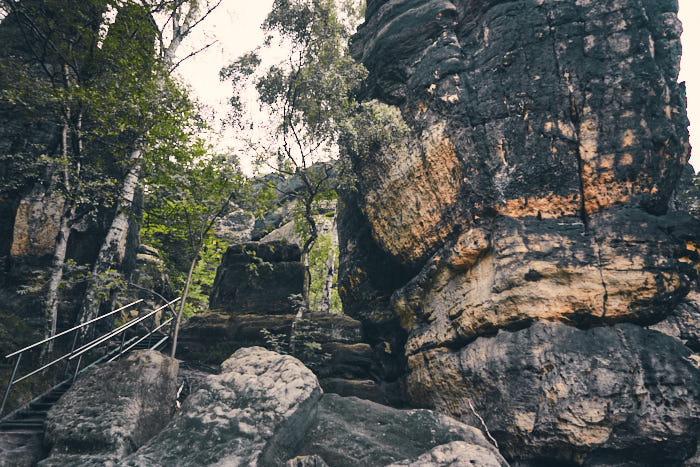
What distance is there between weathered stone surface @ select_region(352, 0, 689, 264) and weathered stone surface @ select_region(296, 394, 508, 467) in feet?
14.7

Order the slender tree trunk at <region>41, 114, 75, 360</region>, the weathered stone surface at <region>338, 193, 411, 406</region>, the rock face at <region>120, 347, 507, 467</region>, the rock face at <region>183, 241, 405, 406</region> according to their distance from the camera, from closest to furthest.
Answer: the rock face at <region>120, 347, 507, 467</region> → the slender tree trunk at <region>41, 114, 75, 360</region> → the rock face at <region>183, 241, 405, 406</region> → the weathered stone surface at <region>338, 193, 411, 406</region>

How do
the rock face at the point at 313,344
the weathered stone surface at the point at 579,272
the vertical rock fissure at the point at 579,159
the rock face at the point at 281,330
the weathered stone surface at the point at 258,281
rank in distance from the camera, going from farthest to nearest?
the weathered stone surface at the point at 258,281, the rock face at the point at 281,330, the rock face at the point at 313,344, the vertical rock fissure at the point at 579,159, the weathered stone surface at the point at 579,272

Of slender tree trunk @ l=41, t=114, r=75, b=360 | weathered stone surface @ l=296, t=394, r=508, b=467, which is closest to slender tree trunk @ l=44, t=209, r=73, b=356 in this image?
slender tree trunk @ l=41, t=114, r=75, b=360

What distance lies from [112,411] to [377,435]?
4.35 meters

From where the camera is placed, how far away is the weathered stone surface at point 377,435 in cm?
536

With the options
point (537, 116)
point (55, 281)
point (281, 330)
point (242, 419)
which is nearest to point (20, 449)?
point (242, 419)

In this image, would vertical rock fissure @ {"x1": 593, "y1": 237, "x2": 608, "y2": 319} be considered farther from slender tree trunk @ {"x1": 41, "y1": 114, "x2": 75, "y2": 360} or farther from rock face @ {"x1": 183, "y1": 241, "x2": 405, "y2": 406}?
slender tree trunk @ {"x1": 41, "y1": 114, "x2": 75, "y2": 360}

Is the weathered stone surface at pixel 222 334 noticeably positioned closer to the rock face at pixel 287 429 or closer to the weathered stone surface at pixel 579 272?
the rock face at pixel 287 429

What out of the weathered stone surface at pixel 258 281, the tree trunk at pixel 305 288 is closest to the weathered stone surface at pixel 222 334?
the weathered stone surface at pixel 258 281

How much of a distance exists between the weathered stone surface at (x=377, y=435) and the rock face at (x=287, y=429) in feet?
0.05

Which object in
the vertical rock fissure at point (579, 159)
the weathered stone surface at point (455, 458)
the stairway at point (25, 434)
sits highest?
the vertical rock fissure at point (579, 159)

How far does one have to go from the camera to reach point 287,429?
528 centimetres

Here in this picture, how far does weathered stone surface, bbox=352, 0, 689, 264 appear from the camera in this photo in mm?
7254

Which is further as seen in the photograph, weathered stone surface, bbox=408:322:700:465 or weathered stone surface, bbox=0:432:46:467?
weathered stone surface, bbox=408:322:700:465
